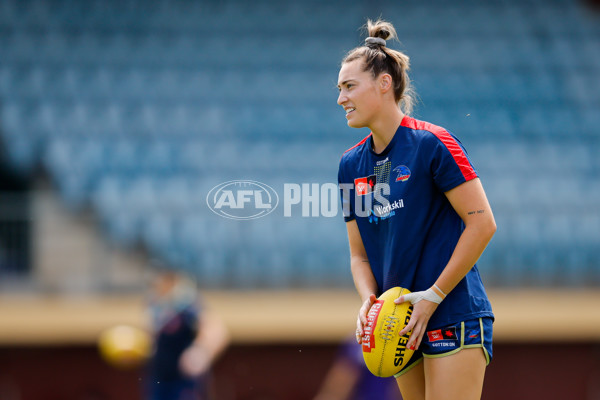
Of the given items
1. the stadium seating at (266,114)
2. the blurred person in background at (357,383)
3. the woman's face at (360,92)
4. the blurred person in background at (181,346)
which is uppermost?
the stadium seating at (266,114)

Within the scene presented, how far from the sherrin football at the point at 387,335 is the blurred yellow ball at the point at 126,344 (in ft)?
15.8

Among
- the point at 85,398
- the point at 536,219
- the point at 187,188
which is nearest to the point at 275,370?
the point at 85,398

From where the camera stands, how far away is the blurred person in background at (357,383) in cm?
648

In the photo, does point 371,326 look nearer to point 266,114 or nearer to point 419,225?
point 419,225

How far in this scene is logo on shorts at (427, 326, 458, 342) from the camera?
307 centimetres

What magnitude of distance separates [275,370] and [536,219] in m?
3.49

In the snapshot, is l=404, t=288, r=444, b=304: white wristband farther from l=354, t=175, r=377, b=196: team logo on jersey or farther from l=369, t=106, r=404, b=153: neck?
l=369, t=106, r=404, b=153: neck

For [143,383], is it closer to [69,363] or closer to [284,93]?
[69,363]

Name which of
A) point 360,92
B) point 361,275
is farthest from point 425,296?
point 360,92

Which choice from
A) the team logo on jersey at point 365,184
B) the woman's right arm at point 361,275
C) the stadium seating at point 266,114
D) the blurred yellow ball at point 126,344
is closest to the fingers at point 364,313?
the woman's right arm at point 361,275

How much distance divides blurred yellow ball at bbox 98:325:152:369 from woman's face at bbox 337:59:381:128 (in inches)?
192

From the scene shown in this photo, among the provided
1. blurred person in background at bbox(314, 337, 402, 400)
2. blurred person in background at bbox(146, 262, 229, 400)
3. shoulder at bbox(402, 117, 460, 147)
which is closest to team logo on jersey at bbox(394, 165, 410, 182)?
shoulder at bbox(402, 117, 460, 147)

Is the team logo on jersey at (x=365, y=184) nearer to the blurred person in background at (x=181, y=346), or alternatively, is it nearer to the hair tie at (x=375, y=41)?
the hair tie at (x=375, y=41)

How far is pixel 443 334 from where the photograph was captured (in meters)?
3.08
